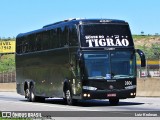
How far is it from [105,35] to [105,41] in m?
0.32

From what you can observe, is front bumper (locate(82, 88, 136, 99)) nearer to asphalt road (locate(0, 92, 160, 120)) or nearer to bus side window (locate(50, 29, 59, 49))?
asphalt road (locate(0, 92, 160, 120))

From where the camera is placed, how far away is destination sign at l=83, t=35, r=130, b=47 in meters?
26.2

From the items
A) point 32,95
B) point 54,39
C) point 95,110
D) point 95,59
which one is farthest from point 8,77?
point 95,110

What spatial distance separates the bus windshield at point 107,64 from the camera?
85.1ft

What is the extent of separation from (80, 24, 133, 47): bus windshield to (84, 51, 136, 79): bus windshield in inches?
18.4

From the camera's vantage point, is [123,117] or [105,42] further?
[105,42]

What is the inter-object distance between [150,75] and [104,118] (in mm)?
21346

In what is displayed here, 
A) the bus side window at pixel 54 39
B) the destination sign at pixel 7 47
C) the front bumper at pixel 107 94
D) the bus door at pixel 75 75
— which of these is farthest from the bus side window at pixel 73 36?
the destination sign at pixel 7 47

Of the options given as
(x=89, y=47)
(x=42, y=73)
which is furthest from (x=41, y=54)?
(x=89, y=47)

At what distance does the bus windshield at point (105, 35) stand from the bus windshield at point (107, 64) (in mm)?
466

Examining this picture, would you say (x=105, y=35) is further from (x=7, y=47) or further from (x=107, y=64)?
(x=7, y=47)

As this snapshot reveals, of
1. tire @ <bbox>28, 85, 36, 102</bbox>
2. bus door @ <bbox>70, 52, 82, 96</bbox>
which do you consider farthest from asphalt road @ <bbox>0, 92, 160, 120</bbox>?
tire @ <bbox>28, 85, 36, 102</bbox>

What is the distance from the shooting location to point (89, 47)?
1025 inches

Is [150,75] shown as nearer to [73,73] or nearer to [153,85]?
[153,85]
